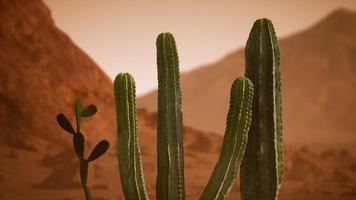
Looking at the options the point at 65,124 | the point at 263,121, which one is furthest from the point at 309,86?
the point at 65,124

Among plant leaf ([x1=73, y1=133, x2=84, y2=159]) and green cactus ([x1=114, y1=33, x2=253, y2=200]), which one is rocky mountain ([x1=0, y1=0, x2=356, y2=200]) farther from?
plant leaf ([x1=73, y1=133, x2=84, y2=159])

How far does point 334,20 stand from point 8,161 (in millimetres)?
81882

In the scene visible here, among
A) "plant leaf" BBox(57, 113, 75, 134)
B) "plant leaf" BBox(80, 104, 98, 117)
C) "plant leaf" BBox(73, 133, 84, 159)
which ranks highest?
"plant leaf" BBox(80, 104, 98, 117)

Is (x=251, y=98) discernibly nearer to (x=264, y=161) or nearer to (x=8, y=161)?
(x=264, y=161)

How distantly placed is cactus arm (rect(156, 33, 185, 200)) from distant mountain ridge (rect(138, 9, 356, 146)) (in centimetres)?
4960

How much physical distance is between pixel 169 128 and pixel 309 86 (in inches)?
2759

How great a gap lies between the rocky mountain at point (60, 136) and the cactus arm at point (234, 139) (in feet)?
32.4

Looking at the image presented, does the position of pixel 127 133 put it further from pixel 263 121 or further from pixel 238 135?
pixel 263 121

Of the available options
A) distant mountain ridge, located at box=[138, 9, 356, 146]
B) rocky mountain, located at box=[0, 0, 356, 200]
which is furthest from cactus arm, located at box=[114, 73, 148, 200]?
distant mountain ridge, located at box=[138, 9, 356, 146]

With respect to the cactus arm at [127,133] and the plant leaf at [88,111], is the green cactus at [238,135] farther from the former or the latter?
the plant leaf at [88,111]

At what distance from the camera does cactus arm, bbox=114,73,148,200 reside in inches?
164

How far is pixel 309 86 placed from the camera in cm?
7125

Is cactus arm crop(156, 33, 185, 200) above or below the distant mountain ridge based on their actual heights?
below

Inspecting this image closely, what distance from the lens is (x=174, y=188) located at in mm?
4316
